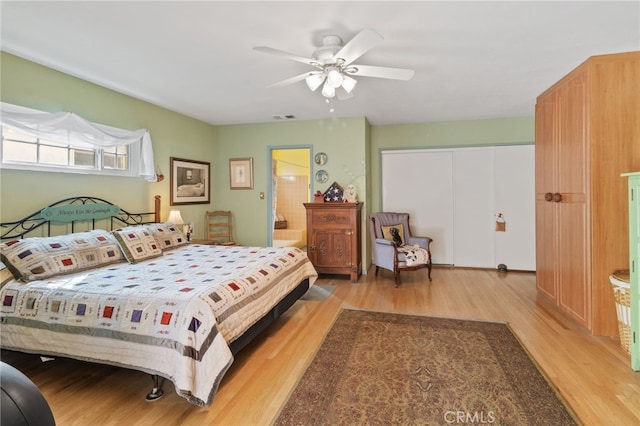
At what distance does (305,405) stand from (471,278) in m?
3.60

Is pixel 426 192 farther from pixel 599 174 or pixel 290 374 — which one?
pixel 290 374

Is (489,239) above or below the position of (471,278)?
above

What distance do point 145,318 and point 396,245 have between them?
3.23 meters

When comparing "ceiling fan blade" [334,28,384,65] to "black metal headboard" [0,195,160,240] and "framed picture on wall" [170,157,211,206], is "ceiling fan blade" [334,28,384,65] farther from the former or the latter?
"framed picture on wall" [170,157,211,206]

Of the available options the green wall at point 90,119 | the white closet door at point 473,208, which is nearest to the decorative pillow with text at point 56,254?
the green wall at point 90,119

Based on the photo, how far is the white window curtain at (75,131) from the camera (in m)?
2.54

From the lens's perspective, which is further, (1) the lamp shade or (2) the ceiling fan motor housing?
(1) the lamp shade

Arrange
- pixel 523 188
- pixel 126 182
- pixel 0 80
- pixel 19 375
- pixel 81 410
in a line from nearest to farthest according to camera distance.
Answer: pixel 19 375
pixel 81 410
pixel 0 80
pixel 126 182
pixel 523 188

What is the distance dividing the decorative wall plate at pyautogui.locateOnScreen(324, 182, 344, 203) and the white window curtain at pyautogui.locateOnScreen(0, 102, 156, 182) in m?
2.46

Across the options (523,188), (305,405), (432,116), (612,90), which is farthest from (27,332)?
(523,188)

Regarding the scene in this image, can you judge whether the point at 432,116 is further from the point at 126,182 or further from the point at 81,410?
the point at 81,410

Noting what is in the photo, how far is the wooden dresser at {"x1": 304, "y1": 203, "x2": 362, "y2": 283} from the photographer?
176 inches

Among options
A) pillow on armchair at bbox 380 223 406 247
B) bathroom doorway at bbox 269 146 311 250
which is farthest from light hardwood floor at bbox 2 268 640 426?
bathroom doorway at bbox 269 146 311 250

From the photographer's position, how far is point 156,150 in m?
4.09
